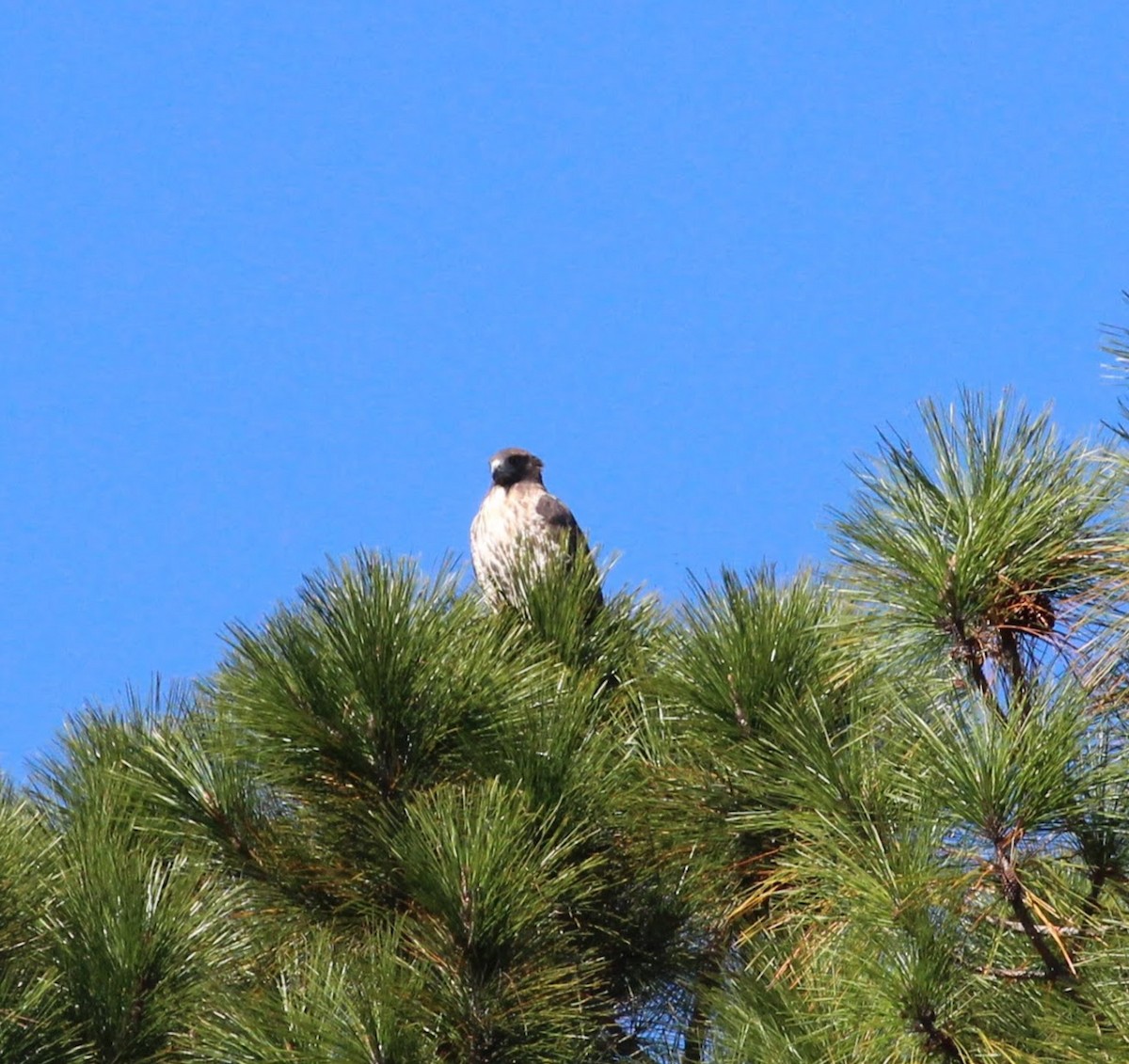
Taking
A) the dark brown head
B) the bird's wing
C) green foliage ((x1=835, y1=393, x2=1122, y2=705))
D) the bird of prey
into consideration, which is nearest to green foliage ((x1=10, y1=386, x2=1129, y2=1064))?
green foliage ((x1=835, y1=393, x2=1122, y2=705))

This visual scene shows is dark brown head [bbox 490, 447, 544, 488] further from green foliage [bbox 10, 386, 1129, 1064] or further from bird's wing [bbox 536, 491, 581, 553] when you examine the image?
green foliage [bbox 10, 386, 1129, 1064]

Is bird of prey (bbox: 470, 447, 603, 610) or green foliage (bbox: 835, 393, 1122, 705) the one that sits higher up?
bird of prey (bbox: 470, 447, 603, 610)

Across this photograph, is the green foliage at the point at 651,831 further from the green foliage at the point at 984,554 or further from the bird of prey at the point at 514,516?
the bird of prey at the point at 514,516

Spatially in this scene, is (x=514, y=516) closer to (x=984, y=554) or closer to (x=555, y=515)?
(x=555, y=515)

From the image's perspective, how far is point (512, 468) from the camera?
29.2ft

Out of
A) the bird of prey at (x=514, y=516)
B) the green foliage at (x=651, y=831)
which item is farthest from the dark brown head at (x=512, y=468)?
the green foliage at (x=651, y=831)

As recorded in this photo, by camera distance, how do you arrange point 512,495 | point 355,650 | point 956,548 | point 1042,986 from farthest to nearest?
point 512,495 < point 355,650 < point 956,548 < point 1042,986

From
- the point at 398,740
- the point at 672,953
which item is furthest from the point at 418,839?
the point at 672,953

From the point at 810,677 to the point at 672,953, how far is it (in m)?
0.80

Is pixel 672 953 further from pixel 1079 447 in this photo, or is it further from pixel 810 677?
pixel 1079 447

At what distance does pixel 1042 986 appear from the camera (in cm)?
393

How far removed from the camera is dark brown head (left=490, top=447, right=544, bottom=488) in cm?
889

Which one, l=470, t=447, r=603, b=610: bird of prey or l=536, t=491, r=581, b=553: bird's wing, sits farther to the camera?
l=536, t=491, r=581, b=553: bird's wing

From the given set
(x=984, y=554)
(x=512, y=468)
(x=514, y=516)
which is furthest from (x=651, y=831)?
(x=512, y=468)
